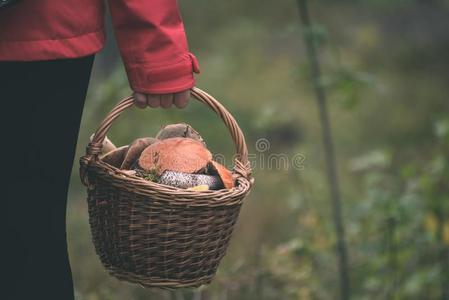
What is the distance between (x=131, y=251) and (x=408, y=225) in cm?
202

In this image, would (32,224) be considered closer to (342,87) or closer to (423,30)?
(342,87)

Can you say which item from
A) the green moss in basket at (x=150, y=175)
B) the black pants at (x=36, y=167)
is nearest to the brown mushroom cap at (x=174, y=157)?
the green moss in basket at (x=150, y=175)

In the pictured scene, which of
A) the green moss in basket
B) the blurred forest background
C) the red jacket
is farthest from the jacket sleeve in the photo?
the blurred forest background

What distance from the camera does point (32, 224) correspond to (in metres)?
1.82

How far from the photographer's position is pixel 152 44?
1894mm

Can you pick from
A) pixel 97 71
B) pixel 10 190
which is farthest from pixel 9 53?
pixel 97 71

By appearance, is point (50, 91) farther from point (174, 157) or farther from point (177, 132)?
point (177, 132)

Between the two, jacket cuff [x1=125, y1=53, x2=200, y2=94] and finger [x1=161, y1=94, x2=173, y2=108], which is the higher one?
jacket cuff [x1=125, y1=53, x2=200, y2=94]

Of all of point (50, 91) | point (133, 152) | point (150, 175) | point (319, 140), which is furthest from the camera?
point (319, 140)

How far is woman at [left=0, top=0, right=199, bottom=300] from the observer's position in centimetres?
175

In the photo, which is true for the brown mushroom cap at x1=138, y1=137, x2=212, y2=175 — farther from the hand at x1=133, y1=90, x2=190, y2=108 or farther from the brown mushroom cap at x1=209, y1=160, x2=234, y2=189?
the hand at x1=133, y1=90, x2=190, y2=108

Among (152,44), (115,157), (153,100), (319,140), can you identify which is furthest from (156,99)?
(319,140)

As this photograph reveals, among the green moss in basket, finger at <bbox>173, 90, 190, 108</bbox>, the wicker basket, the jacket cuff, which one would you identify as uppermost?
the jacket cuff

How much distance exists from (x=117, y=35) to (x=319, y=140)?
523 cm
